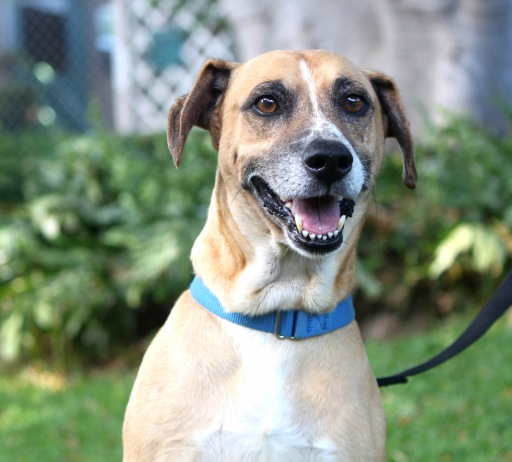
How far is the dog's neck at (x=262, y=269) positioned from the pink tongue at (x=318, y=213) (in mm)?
141

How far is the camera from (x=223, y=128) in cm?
334

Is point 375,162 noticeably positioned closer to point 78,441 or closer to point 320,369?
point 320,369

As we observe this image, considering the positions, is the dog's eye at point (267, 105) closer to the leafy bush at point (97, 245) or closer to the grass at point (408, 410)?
the grass at point (408, 410)

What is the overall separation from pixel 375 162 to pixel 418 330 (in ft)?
13.3

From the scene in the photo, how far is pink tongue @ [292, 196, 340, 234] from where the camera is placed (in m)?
3.01

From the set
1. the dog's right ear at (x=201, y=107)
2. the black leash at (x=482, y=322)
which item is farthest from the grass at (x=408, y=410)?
the dog's right ear at (x=201, y=107)

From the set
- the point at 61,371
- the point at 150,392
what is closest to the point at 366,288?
the point at 61,371

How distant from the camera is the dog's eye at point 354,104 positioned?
3252 millimetres

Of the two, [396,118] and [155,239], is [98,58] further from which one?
[396,118]

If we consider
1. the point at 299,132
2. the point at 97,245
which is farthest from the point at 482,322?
the point at 97,245

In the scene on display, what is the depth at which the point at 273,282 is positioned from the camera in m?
3.16

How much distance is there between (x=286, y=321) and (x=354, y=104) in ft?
2.73

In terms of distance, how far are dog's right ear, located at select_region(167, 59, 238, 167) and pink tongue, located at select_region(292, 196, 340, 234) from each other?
19.5 inches

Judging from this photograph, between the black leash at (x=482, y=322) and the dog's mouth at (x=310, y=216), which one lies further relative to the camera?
the black leash at (x=482, y=322)
